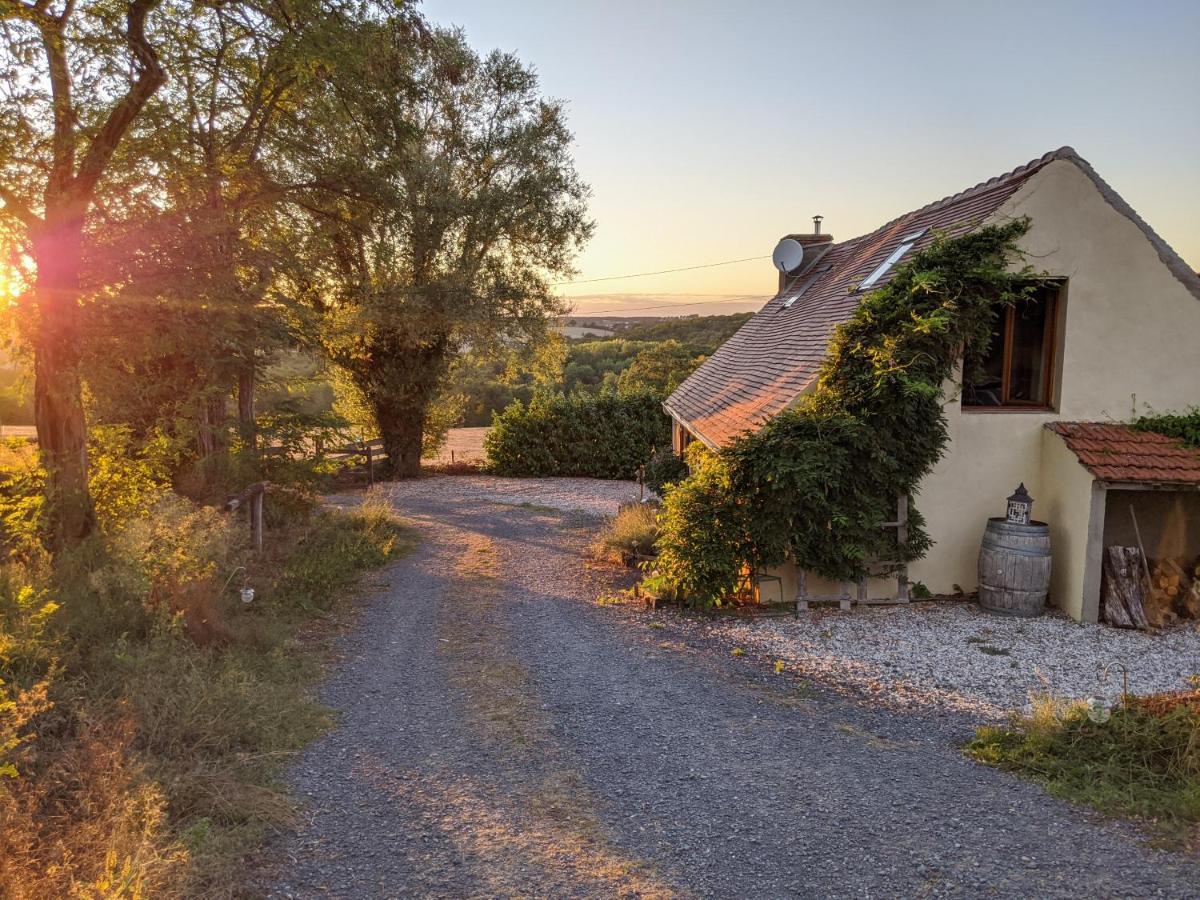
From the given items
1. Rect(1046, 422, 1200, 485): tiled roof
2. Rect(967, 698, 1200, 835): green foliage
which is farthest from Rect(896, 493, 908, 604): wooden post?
Rect(967, 698, 1200, 835): green foliage

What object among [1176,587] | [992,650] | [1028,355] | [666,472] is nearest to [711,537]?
[992,650]

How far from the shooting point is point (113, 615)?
6.12 meters

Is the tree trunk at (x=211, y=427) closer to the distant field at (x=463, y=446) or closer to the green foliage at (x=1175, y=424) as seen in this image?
the distant field at (x=463, y=446)

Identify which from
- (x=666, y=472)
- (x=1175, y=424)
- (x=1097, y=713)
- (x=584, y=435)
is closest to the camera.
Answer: (x=1097, y=713)

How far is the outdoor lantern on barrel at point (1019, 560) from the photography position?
8.33 m

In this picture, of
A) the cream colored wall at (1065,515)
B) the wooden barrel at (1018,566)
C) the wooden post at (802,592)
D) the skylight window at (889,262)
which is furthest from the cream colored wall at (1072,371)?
the skylight window at (889,262)

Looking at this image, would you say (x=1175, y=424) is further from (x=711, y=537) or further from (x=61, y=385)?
(x=61, y=385)

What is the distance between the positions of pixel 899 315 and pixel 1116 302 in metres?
2.80

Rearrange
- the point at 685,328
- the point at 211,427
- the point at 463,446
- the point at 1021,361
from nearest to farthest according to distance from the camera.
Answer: the point at 1021,361
the point at 211,427
the point at 463,446
the point at 685,328

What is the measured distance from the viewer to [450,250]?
19.9 m

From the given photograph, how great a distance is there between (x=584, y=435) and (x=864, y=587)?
14.4 m

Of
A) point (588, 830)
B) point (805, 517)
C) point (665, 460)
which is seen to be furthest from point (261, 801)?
point (665, 460)

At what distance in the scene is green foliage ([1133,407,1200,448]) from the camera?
8.52m

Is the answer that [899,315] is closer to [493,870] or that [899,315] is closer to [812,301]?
[812,301]
